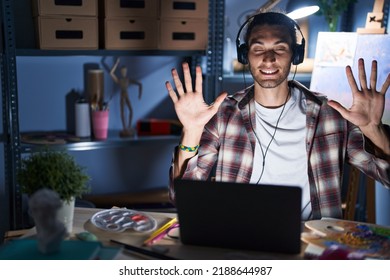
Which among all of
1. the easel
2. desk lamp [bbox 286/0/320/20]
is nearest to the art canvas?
the easel

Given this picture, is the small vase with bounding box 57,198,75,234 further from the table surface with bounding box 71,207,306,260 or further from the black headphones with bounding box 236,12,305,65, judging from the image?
the black headphones with bounding box 236,12,305,65

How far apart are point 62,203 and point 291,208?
1.65ft

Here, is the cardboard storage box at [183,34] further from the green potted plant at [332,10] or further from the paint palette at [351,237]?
the paint palette at [351,237]

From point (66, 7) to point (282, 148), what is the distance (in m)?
1.07

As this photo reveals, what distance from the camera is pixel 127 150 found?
2.72 meters

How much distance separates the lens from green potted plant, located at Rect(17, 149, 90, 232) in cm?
126

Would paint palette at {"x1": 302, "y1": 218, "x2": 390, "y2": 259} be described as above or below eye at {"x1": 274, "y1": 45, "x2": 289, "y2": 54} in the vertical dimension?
below

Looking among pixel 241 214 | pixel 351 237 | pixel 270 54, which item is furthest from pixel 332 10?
pixel 241 214

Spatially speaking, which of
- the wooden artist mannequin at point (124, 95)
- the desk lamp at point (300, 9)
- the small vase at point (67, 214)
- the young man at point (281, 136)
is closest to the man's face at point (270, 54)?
the young man at point (281, 136)

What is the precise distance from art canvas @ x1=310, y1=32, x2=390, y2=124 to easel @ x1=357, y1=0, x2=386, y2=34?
2.1 inches

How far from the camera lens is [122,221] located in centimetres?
144

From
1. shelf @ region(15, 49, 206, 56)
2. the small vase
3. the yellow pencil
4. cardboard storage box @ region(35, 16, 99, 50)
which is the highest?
cardboard storage box @ region(35, 16, 99, 50)

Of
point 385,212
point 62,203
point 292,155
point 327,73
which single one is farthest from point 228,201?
point 385,212

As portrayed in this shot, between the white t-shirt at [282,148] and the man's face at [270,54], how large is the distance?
0.28 feet
